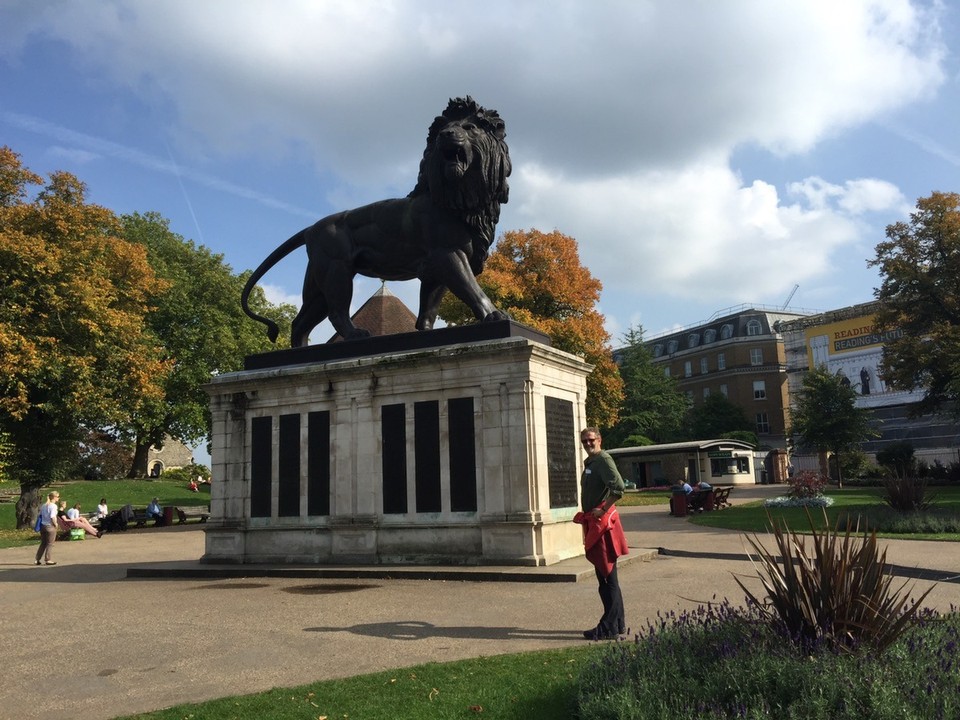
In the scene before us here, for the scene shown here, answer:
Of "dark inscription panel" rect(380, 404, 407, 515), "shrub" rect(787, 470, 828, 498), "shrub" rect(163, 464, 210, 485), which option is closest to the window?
"shrub" rect(787, 470, 828, 498)

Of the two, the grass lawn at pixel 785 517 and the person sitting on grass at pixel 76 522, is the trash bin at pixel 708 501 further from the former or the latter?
the person sitting on grass at pixel 76 522

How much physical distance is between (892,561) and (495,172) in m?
9.07

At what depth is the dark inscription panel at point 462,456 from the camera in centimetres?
1200

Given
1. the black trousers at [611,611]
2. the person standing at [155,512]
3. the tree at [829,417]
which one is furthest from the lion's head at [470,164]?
the tree at [829,417]

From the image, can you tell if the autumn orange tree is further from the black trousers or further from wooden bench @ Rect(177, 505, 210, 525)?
the black trousers

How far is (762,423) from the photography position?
76.9 m

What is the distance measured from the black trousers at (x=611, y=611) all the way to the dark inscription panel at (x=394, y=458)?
19.9 ft

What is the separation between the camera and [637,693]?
4441 mm

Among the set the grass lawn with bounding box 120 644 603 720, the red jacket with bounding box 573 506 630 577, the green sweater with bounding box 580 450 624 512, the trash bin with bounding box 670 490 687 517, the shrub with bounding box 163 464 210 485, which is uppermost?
the shrub with bounding box 163 464 210 485

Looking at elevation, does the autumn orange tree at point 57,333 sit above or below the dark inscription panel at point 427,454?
above

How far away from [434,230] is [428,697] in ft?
30.2

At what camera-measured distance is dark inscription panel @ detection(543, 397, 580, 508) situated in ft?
39.8

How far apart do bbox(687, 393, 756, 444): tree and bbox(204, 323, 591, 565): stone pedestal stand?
5957 centimetres

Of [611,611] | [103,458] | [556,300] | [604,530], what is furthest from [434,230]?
[103,458]
